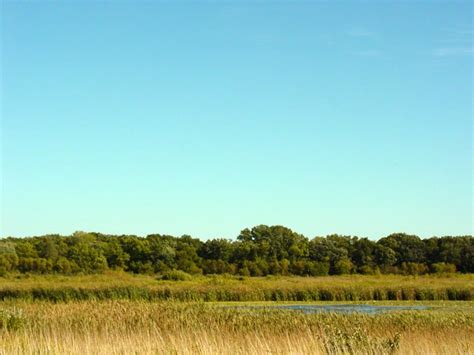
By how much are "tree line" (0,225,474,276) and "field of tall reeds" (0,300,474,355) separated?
37.9m

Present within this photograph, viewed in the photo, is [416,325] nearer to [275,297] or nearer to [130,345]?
[130,345]

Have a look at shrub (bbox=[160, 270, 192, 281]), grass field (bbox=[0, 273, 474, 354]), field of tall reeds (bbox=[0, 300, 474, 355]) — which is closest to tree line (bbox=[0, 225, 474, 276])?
shrub (bbox=[160, 270, 192, 281])

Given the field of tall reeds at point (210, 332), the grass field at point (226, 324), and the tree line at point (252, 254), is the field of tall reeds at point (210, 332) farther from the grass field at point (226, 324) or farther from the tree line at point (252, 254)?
the tree line at point (252, 254)

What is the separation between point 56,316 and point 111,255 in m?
46.5

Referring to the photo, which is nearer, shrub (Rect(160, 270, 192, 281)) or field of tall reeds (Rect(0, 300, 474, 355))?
field of tall reeds (Rect(0, 300, 474, 355))

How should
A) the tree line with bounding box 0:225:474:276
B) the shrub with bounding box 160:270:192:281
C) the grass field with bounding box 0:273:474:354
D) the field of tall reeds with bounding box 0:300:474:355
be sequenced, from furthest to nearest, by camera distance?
1. the tree line with bounding box 0:225:474:276
2. the shrub with bounding box 160:270:192:281
3. the grass field with bounding box 0:273:474:354
4. the field of tall reeds with bounding box 0:300:474:355

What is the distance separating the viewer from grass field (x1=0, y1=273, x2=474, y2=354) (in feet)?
40.4

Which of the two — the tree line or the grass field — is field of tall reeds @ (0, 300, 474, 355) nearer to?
the grass field

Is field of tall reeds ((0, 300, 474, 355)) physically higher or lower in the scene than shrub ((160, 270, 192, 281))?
lower

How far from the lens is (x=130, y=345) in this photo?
12.4 m

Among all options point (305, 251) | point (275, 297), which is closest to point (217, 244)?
point (305, 251)

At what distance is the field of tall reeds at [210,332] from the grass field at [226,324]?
0.09ft

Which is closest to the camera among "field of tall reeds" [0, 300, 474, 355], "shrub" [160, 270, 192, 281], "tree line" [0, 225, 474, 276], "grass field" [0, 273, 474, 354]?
"field of tall reeds" [0, 300, 474, 355]

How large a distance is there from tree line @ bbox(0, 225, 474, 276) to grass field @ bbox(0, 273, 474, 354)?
19341mm
